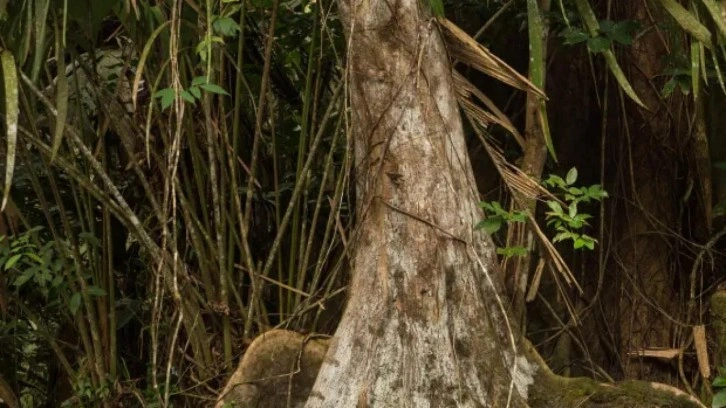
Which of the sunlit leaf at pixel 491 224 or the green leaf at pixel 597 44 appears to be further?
the green leaf at pixel 597 44

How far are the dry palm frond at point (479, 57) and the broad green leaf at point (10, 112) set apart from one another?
1.08 m

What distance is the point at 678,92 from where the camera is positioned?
3836 mm

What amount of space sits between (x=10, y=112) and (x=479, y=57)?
1.20 meters

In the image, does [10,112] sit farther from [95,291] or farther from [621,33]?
[621,33]

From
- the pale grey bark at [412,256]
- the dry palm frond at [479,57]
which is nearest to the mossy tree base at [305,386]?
the pale grey bark at [412,256]

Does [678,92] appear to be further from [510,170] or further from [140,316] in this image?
[140,316]

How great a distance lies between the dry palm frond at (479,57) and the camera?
9.31 ft

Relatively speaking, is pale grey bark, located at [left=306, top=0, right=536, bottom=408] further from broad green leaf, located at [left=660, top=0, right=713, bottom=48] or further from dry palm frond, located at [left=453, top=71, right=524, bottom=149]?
broad green leaf, located at [left=660, top=0, right=713, bottom=48]

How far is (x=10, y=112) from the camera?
8.45 feet

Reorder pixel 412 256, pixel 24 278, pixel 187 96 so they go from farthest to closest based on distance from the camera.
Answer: pixel 24 278 < pixel 412 256 < pixel 187 96

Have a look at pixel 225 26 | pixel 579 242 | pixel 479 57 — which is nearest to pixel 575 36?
pixel 479 57

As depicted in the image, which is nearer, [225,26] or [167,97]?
[167,97]

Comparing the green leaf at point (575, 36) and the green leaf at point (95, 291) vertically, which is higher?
the green leaf at point (575, 36)

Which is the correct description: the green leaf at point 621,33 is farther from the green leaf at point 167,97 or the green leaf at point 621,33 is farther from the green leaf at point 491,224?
the green leaf at point 167,97
